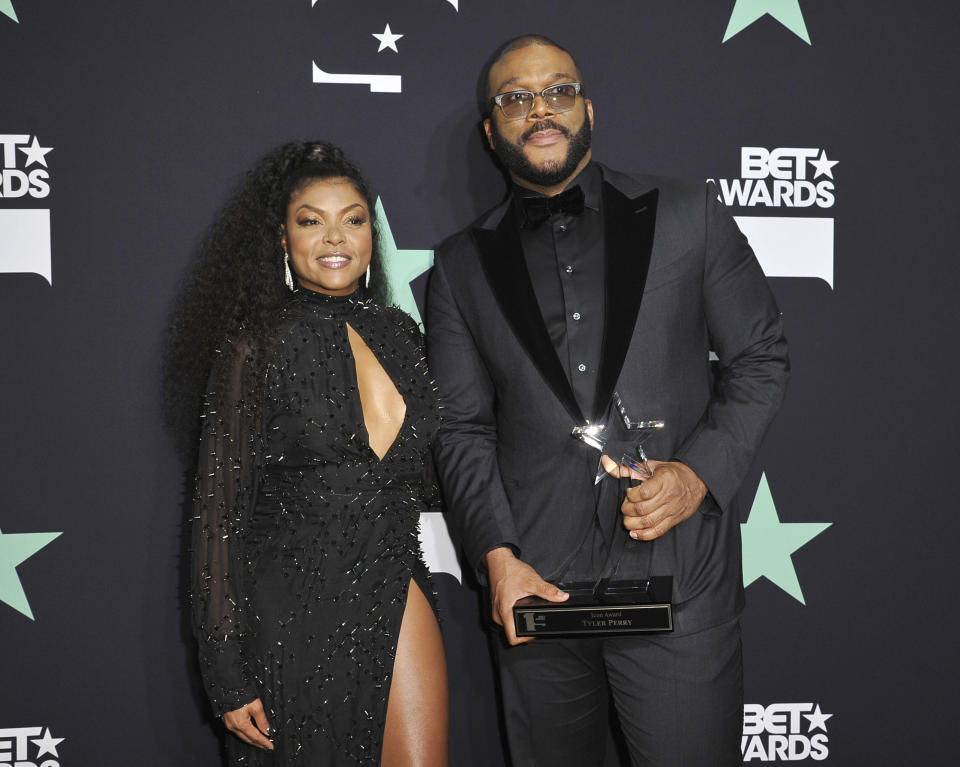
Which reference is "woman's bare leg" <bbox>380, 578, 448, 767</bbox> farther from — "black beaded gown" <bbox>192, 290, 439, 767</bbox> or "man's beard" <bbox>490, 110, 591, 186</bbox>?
"man's beard" <bbox>490, 110, 591, 186</bbox>

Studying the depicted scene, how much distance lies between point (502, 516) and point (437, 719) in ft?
1.60

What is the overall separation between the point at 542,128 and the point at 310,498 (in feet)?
3.44

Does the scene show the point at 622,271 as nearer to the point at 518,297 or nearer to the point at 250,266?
the point at 518,297

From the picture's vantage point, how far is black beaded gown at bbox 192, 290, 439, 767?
6.20ft

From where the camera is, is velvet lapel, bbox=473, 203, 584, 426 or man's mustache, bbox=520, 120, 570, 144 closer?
velvet lapel, bbox=473, 203, 584, 426

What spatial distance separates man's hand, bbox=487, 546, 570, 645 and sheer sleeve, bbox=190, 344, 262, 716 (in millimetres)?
554

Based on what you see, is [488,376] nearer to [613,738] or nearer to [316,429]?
[316,429]

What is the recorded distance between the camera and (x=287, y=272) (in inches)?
82.7

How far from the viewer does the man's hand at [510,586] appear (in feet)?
6.25

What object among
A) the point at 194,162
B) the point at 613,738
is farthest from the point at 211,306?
the point at 613,738

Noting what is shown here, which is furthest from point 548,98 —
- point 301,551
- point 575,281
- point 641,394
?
point 301,551

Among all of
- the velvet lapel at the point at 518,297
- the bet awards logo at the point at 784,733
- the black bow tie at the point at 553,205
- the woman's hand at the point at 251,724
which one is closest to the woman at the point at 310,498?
the woman's hand at the point at 251,724

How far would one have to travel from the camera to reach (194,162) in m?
2.55

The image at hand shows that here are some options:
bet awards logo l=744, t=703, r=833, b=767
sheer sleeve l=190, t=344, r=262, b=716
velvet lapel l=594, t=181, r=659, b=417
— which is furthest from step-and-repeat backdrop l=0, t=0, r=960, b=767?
sheer sleeve l=190, t=344, r=262, b=716
